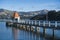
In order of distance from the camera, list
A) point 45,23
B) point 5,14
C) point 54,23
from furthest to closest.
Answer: point 5,14 → point 45,23 → point 54,23

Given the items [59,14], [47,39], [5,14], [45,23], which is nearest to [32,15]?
[59,14]

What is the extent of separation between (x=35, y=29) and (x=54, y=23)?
7.39 meters

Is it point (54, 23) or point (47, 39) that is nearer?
point (47, 39)

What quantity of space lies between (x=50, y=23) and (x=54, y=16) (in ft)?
117

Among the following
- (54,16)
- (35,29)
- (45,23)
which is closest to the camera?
(45,23)

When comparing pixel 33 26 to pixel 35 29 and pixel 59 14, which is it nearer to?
pixel 35 29

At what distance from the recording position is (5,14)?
386 ft

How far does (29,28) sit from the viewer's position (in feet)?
129

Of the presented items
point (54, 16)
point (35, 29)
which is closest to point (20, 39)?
point (35, 29)

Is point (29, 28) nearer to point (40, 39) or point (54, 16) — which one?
point (40, 39)

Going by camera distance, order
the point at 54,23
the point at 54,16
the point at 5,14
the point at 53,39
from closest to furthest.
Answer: the point at 53,39 → the point at 54,23 → the point at 54,16 → the point at 5,14

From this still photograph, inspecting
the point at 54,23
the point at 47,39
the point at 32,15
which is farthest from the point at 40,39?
Answer: the point at 32,15

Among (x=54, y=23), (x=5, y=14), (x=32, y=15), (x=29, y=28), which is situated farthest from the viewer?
(x=5, y=14)

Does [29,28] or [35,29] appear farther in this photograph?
[29,28]
